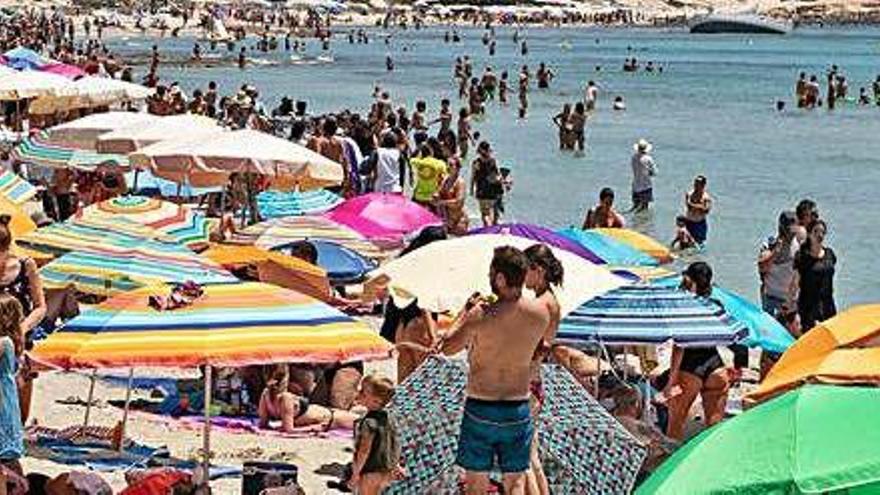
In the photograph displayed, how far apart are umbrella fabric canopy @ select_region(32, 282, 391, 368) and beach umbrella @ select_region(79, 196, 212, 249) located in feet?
12.5

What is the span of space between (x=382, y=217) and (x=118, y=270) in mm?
3887

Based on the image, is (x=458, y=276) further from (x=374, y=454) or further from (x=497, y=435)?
(x=374, y=454)

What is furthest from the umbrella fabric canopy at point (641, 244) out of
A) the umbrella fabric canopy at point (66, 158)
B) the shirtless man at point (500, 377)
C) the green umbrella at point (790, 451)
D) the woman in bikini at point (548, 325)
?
the umbrella fabric canopy at point (66, 158)

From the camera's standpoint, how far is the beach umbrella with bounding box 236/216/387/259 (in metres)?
13.2

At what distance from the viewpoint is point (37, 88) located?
21.2 meters

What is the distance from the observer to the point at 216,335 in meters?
7.48

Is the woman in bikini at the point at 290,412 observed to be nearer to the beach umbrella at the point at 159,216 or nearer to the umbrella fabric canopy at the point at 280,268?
the umbrella fabric canopy at the point at 280,268

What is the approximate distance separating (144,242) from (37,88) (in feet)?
36.8

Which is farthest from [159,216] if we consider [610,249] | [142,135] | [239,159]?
[142,135]

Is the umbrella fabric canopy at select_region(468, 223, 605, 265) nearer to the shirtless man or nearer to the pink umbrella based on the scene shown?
the pink umbrella

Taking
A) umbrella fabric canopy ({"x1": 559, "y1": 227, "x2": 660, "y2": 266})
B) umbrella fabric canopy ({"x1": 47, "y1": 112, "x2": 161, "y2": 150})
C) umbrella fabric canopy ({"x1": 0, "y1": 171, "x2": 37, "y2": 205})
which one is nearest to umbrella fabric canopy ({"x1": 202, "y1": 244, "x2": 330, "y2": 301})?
umbrella fabric canopy ({"x1": 559, "y1": 227, "x2": 660, "y2": 266})

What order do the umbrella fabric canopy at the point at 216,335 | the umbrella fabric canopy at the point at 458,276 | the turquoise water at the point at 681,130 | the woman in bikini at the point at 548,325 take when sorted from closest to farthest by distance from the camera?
the woman in bikini at the point at 548,325, the umbrella fabric canopy at the point at 216,335, the umbrella fabric canopy at the point at 458,276, the turquoise water at the point at 681,130

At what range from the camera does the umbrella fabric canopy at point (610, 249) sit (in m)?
11.2

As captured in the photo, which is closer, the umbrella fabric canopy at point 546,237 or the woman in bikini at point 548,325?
the woman in bikini at point 548,325
